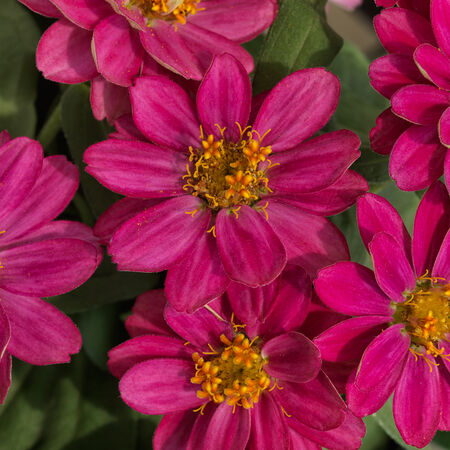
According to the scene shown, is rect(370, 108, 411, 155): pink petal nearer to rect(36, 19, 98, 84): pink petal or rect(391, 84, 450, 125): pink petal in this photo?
rect(391, 84, 450, 125): pink petal

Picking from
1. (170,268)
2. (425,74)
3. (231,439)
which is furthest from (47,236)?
(425,74)

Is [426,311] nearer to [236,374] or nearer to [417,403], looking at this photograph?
[417,403]

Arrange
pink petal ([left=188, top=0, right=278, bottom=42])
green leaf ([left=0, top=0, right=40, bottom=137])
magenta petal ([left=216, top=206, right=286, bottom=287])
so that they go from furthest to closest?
green leaf ([left=0, top=0, right=40, bottom=137]) < pink petal ([left=188, top=0, right=278, bottom=42]) < magenta petal ([left=216, top=206, right=286, bottom=287])

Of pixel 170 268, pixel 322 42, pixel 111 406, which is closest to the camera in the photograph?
pixel 170 268

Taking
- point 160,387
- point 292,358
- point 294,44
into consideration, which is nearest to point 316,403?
point 292,358

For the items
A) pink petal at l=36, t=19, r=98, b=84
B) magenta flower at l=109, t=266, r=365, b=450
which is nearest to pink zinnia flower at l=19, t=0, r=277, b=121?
pink petal at l=36, t=19, r=98, b=84

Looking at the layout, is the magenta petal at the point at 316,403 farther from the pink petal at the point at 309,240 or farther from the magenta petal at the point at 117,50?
the magenta petal at the point at 117,50

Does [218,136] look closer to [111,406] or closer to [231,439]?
[231,439]
